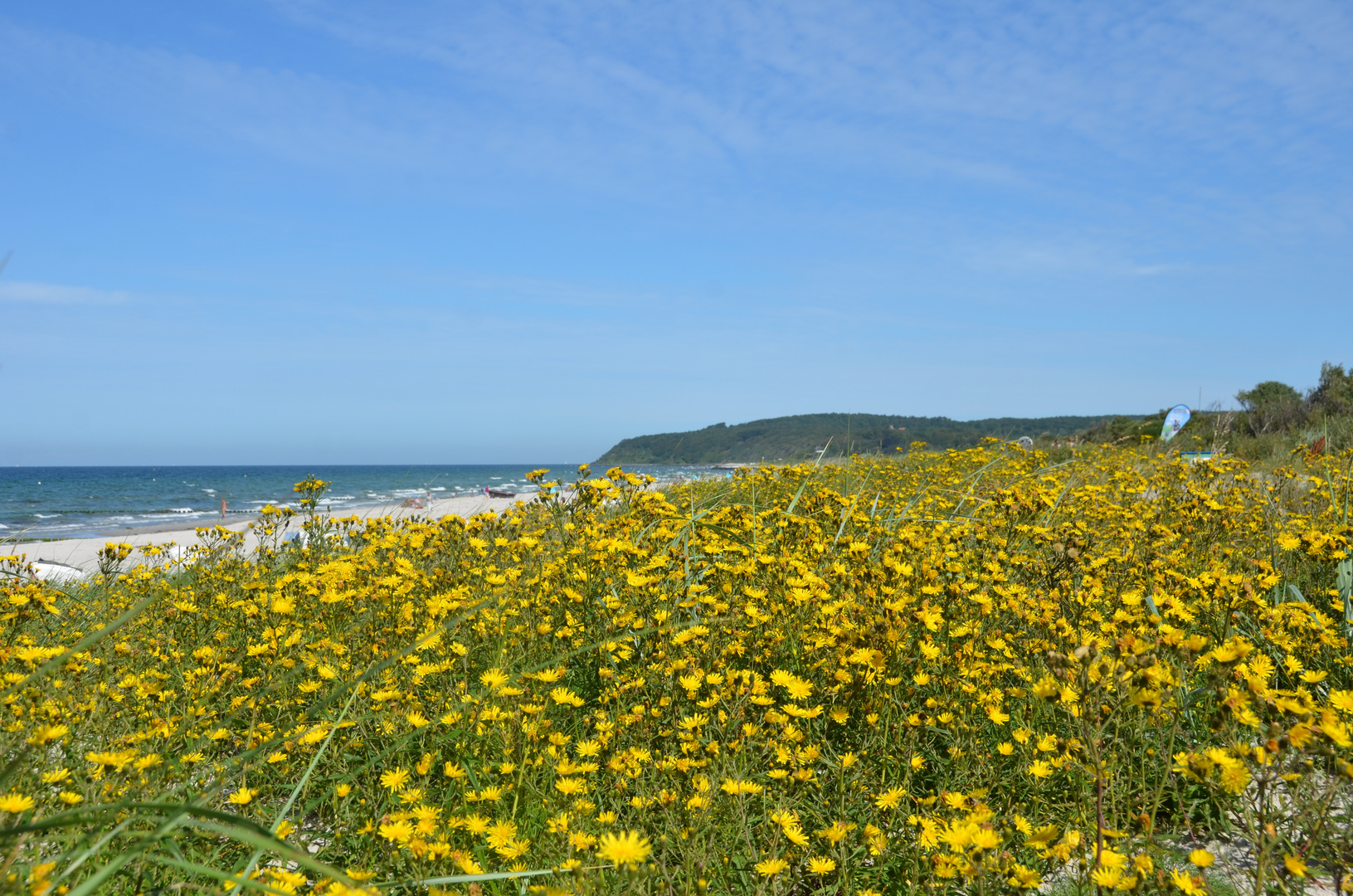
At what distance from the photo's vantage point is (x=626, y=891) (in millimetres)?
1649

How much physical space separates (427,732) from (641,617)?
908 millimetres

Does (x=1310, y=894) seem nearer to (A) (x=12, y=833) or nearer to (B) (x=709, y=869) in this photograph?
(B) (x=709, y=869)

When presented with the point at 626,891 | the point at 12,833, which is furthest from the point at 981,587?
the point at 12,833

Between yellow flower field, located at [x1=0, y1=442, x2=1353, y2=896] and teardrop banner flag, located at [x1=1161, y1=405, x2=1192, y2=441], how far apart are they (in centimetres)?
1066

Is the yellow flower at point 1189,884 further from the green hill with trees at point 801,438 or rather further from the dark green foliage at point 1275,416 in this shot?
the dark green foliage at point 1275,416

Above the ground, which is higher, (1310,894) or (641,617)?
(641,617)

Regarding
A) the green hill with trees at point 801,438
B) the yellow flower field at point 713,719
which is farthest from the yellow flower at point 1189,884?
the green hill with trees at point 801,438

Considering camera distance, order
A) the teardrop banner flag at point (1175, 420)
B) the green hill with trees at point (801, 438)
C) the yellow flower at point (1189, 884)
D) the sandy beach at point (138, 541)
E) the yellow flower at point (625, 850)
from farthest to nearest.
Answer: the teardrop banner flag at point (1175, 420) → the green hill with trees at point (801, 438) → the sandy beach at point (138, 541) → the yellow flower at point (625, 850) → the yellow flower at point (1189, 884)

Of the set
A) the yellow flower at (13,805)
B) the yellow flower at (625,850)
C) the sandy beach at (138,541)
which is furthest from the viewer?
the sandy beach at (138,541)

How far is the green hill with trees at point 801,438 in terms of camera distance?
36.3 ft

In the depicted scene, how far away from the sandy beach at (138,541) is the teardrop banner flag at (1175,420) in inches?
450

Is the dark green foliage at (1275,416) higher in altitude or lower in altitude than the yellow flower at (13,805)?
higher

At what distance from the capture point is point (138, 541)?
40.9 feet

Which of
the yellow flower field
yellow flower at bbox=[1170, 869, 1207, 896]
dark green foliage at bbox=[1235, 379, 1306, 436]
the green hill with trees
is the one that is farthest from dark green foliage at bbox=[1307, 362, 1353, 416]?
yellow flower at bbox=[1170, 869, 1207, 896]
